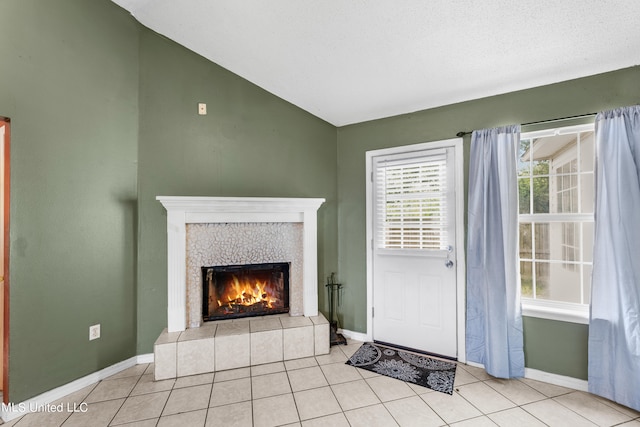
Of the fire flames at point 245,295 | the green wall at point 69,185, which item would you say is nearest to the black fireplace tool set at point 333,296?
the fire flames at point 245,295

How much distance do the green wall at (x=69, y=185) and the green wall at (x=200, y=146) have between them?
11cm

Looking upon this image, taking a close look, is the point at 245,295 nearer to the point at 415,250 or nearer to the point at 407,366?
the point at 407,366

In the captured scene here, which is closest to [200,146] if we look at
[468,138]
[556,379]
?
[468,138]

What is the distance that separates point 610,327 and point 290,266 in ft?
8.73

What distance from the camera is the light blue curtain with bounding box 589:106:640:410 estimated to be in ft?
6.74

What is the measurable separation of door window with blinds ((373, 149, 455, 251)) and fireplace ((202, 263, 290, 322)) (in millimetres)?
1167

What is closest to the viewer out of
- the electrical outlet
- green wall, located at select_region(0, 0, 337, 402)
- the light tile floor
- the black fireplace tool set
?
the light tile floor

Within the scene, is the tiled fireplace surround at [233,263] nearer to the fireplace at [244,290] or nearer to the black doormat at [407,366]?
the fireplace at [244,290]

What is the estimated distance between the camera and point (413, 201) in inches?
119

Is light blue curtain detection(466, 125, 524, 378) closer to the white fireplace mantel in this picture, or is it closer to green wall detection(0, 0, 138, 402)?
the white fireplace mantel

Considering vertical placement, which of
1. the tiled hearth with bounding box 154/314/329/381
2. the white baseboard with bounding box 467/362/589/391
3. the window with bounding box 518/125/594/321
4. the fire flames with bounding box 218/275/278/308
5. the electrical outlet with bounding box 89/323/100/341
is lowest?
the white baseboard with bounding box 467/362/589/391

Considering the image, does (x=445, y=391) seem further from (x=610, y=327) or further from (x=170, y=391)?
(x=170, y=391)

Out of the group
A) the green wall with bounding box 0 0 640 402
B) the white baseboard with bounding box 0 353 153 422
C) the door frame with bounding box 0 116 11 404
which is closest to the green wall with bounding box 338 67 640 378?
the green wall with bounding box 0 0 640 402

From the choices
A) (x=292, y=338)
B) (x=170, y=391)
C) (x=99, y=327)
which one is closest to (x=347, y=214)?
(x=292, y=338)
